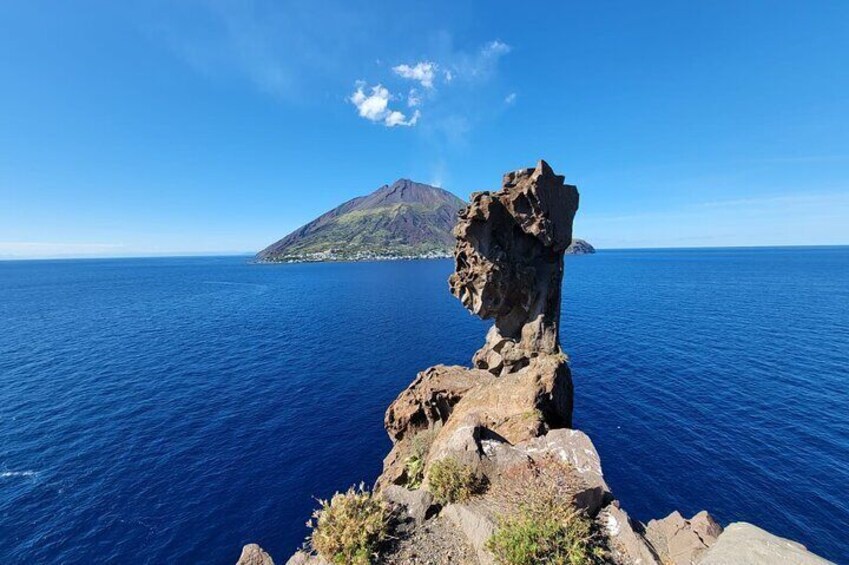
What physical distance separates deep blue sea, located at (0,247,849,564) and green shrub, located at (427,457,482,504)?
827 inches

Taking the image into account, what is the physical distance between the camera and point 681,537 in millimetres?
13078

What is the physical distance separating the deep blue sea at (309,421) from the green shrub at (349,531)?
20.8m

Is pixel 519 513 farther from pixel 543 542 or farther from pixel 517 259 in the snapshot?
pixel 517 259

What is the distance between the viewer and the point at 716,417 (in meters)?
41.5

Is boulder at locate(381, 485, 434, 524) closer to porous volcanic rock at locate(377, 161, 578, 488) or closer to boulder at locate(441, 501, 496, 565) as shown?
boulder at locate(441, 501, 496, 565)

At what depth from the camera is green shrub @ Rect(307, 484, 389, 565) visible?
11078 millimetres

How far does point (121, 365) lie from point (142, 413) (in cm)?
2039

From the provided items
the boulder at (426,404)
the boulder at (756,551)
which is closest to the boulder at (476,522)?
the boulder at (756,551)

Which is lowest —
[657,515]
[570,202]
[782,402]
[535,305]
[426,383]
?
[657,515]

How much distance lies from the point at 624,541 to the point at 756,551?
3493 millimetres

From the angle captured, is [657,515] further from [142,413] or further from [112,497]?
[142,413]

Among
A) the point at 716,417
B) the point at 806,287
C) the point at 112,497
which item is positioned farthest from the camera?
the point at 806,287

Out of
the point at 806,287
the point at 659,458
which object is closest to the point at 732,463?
the point at 659,458

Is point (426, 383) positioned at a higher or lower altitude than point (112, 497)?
higher
